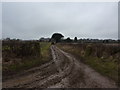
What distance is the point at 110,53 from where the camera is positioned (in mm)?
17109

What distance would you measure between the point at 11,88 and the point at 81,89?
338cm

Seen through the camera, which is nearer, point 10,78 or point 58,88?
point 58,88

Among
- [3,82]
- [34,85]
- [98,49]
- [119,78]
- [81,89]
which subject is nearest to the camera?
[81,89]

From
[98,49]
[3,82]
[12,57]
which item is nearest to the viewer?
[3,82]

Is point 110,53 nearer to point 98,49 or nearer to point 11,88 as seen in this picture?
point 98,49

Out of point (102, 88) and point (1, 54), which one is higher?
point (1, 54)

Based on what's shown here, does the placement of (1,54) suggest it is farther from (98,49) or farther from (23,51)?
(98,49)

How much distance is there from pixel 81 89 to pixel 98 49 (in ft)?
43.5

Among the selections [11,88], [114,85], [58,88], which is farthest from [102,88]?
[11,88]

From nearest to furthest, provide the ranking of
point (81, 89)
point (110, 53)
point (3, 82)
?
point (81, 89), point (3, 82), point (110, 53)

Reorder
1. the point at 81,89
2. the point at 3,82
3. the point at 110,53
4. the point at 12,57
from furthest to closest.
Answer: the point at 110,53, the point at 12,57, the point at 3,82, the point at 81,89

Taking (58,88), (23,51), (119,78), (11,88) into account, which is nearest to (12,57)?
(23,51)

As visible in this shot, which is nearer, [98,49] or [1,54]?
[1,54]

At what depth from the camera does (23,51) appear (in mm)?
16328
